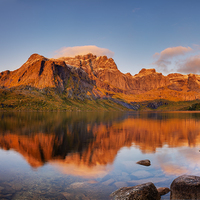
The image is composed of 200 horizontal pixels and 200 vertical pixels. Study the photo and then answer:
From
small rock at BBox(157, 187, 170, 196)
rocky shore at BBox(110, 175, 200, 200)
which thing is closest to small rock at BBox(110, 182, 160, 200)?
rocky shore at BBox(110, 175, 200, 200)

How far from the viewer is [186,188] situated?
18.0 m

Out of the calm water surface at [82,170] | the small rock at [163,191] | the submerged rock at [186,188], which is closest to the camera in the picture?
the submerged rock at [186,188]

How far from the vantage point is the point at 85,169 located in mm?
29125

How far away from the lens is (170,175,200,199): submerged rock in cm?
1752

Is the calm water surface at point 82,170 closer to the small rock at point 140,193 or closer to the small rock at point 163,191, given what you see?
the small rock at point 163,191

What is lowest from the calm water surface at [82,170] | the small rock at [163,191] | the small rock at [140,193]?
the calm water surface at [82,170]

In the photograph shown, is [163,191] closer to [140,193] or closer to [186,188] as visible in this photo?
[186,188]

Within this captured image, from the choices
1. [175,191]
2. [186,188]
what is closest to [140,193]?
[175,191]

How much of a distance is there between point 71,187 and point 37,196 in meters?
4.10

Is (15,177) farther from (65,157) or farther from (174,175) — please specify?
(174,175)

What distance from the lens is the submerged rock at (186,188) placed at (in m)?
17.5

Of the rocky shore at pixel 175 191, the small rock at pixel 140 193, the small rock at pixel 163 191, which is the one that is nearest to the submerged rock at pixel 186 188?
the rocky shore at pixel 175 191

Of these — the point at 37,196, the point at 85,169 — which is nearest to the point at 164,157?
the point at 85,169

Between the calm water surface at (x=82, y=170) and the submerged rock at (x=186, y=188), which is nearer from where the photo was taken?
the submerged rock at (x=186, y=188)
